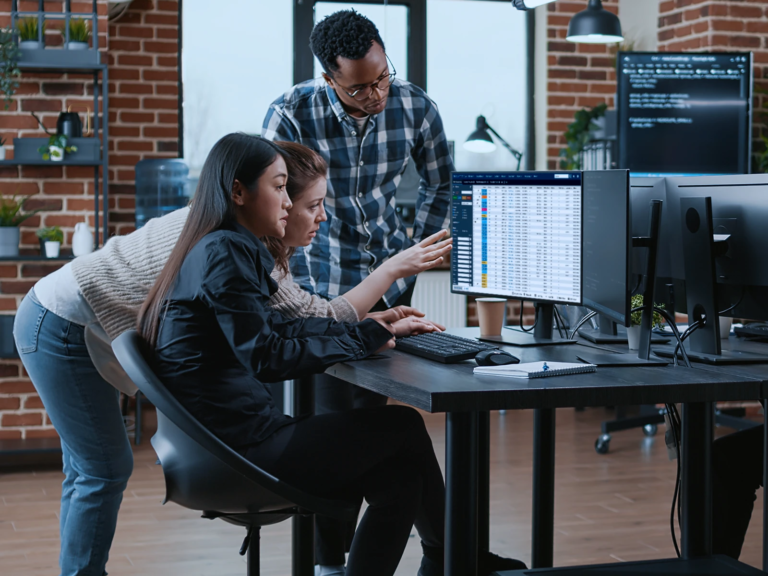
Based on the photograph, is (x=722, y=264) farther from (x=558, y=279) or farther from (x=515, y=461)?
(x=515, y=461)

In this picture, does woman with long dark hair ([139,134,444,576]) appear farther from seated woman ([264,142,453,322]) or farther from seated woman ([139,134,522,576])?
seated woman ([264,142,453,322])

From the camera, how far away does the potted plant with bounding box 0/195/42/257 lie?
3.83m

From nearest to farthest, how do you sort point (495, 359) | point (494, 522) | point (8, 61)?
point (495, 359) < point (494, 522) < point (8, 61)

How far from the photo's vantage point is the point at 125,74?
484 cm

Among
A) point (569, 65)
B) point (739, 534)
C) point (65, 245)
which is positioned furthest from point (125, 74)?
point (739, 534)

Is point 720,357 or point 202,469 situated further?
point 720,357

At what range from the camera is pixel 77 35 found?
3.92 m

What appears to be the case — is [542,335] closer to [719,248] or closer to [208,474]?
[719,248]

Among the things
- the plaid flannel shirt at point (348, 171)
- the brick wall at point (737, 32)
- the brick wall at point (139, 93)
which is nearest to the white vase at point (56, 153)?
the brick wall at point (139, 93)

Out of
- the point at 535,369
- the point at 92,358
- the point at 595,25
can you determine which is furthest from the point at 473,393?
the point at 595,25

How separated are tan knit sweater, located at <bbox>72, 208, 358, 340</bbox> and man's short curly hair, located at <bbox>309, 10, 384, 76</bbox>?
547 millimetres

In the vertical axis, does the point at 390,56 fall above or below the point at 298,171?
above

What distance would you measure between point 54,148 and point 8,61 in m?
0.38

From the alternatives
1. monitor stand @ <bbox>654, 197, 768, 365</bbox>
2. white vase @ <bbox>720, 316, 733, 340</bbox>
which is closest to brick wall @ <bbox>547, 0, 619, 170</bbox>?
white vase @ <bbox>720, 316, 733, 340</bbox>
